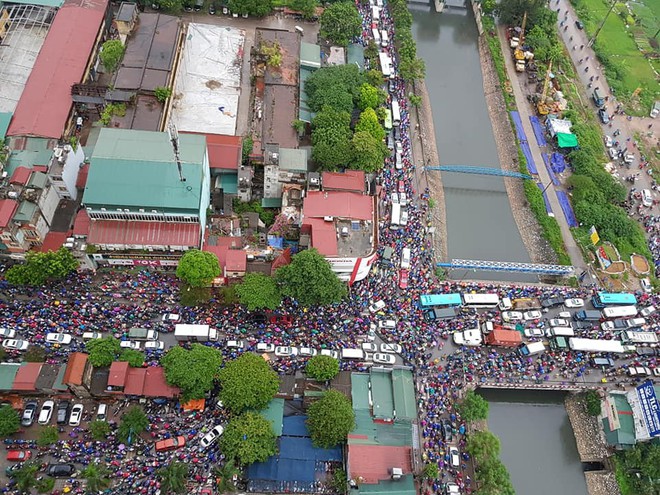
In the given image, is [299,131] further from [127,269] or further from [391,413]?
[391,413]

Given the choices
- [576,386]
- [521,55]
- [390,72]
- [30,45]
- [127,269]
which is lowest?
[576,386]

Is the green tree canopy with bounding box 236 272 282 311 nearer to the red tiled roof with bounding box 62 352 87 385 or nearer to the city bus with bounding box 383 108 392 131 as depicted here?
the red tiled roof with bounding box 62 352 87 385

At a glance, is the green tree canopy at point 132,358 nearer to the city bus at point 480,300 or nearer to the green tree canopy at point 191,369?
the green tree canopy at point 191,369

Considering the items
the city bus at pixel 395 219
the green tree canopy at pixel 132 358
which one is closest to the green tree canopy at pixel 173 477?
the green tree canopy at pixel 132 358

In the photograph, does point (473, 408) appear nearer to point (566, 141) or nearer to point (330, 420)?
point (330, 420)

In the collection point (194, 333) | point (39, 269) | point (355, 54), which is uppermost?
point (355, 54)

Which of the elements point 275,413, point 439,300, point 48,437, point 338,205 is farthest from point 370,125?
point 48,437

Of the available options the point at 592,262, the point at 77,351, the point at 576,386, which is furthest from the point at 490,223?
the point at 77,351
